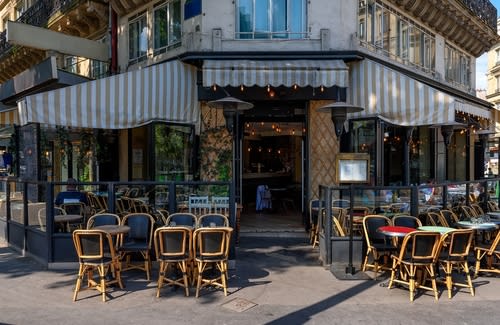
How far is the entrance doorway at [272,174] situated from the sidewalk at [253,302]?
4127 millimetres

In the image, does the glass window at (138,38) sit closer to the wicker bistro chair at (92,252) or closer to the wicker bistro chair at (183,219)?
the wicker bistro chair at (183,219)

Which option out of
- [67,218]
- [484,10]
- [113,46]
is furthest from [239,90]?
[484,10]

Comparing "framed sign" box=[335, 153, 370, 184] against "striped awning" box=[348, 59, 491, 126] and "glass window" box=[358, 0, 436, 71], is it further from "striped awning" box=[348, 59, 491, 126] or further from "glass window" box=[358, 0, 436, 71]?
"glass window" box=[358, 0, 436, 71]

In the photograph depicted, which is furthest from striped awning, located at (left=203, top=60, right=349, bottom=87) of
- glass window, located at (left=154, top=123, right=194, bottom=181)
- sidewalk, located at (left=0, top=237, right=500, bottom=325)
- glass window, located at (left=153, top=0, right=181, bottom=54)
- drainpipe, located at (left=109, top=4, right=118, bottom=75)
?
drainpipe, located at (left=109, top=4, right=118, bottom=75)

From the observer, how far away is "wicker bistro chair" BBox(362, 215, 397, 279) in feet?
21.9

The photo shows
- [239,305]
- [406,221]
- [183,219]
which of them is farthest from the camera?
[406,221]

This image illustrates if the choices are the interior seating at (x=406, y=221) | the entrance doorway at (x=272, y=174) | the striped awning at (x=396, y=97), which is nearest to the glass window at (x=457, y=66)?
the striped awning at (x=396, y=97)

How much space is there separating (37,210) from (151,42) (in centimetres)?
632

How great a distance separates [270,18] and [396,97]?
3.76 m

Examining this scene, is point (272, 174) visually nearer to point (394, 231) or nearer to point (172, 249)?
point (394, 231)

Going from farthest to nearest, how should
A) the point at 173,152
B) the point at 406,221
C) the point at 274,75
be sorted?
the point at 173,152 < the point at 274,75 < the point at 406,221

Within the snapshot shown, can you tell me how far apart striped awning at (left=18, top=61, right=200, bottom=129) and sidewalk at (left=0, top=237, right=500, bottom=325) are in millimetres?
3035

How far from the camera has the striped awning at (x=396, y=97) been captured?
936cm

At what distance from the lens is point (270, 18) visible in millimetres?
10117
